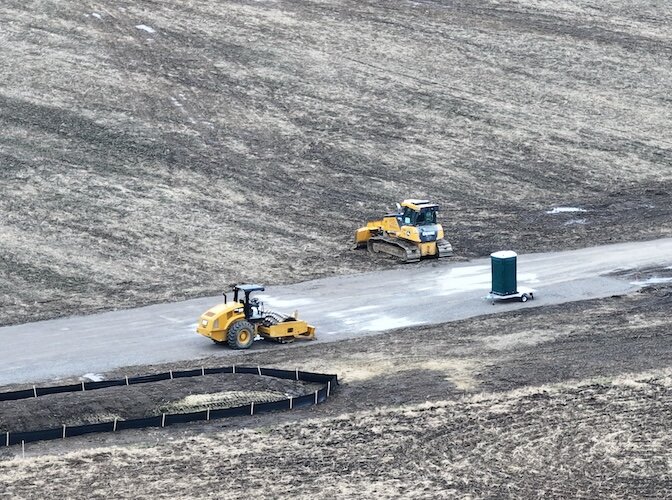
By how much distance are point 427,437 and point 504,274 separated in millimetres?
9202

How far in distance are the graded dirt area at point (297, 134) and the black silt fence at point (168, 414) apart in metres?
6.81

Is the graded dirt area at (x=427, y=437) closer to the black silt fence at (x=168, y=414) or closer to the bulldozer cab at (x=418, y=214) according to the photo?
the black silt fence at (x=168, y=414)

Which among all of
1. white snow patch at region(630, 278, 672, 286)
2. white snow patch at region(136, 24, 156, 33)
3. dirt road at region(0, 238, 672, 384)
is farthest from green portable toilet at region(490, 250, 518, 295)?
white snow patch at region(136, 24, 156, 33)

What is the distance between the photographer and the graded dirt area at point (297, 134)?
1373 inches

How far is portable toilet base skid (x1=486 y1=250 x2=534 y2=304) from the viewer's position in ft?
97.7

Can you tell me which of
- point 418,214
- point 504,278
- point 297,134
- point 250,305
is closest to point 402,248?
point 418,214

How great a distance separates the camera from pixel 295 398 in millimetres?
22781

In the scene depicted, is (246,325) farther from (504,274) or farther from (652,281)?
(652,281)

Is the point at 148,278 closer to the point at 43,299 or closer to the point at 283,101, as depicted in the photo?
the point at 43,299

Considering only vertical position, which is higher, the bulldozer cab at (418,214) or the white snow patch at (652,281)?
the bulldozer cab at (418,214)

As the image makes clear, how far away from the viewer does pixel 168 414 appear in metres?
22.0

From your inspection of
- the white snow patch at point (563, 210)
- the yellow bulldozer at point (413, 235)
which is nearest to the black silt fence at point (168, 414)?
the yellow bulldozer at point (413, 235)

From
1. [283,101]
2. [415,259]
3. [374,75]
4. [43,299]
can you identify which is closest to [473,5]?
[374,75]

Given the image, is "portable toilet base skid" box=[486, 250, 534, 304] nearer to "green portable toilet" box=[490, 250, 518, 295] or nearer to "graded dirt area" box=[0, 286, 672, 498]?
"green portable toilet" box=[490, 250, 518, 295]
